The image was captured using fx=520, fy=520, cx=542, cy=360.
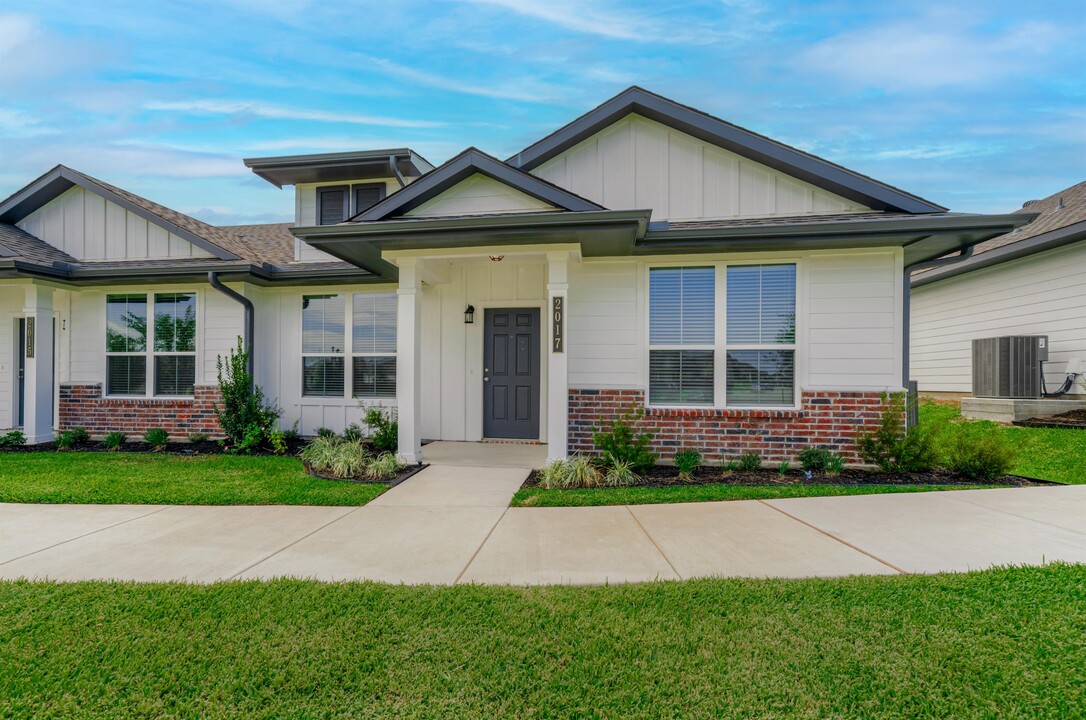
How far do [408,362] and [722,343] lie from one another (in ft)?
14.3

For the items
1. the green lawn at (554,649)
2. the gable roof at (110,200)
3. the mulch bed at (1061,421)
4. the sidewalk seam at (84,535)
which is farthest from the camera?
the gable roof at (110,200)

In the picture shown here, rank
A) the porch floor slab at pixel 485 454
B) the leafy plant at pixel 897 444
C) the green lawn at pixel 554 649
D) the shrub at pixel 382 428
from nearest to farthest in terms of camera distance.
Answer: the green lawn at pixel 554 649
the leafy plant at pixel 897 444
the porch floor slab at pixel 485 454
the shrub at pixel 382 428

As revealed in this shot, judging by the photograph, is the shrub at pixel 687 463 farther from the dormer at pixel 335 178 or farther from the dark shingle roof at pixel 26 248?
the dark shingle roof at pixel 26 248

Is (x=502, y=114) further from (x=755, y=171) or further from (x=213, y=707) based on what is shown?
(x=213, y=707)

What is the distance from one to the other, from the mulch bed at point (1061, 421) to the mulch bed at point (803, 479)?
331cm

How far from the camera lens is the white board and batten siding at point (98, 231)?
9562mm

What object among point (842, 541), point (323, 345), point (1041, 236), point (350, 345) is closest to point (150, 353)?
point (323, 345)

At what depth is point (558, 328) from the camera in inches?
269

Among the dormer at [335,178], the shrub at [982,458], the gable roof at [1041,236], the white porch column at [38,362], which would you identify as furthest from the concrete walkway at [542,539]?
the dormer at [335,178]

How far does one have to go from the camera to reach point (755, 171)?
7.55 meters

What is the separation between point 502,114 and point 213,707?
12151 millimetres

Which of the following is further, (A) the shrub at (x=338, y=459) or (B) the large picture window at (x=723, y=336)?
(B) the large picture window at (x=723, y=336)

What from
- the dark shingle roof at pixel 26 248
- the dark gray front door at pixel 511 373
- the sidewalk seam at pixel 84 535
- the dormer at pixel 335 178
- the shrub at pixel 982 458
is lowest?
the sidewalk seam at pixel 84 535

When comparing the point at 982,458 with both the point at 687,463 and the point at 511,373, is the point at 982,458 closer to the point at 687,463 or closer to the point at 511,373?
the point at 687,463
